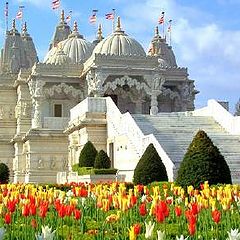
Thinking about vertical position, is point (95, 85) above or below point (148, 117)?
above

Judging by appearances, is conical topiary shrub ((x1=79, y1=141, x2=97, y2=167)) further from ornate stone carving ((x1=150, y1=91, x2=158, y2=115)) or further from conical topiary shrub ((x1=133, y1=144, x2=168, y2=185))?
conical topiary shrub ((x1=133, y1=144, x2=168, y2=185))

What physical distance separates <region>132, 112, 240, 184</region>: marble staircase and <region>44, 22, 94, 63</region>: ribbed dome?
1585 cm

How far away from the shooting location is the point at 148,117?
2931 centimetres

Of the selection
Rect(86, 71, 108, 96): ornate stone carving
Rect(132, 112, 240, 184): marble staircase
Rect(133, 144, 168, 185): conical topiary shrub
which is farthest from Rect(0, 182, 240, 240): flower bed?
Rect(86, 71, 108, 96): ornate stone carving

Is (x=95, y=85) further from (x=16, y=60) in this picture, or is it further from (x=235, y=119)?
(x=16, y=60)

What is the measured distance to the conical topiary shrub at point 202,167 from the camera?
619 inches

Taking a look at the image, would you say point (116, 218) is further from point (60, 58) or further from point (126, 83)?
point (60, 58)

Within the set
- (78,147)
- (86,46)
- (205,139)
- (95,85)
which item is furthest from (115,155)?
(86,46)

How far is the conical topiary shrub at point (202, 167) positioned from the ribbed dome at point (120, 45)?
2377 cm

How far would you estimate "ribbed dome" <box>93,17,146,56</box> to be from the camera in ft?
131

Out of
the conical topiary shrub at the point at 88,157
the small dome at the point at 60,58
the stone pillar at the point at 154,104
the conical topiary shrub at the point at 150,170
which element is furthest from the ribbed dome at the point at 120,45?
the conical topiary shrub at the point at 150,170

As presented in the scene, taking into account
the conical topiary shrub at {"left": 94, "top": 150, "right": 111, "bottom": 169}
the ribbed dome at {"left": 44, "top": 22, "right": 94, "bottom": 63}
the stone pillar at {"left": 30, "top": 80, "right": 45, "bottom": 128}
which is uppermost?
the ribbed dome at {"left": 44, "top": 22, "right": 94, "bottom": 63}

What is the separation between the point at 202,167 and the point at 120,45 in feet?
83.1

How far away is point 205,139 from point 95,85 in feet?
69.3
